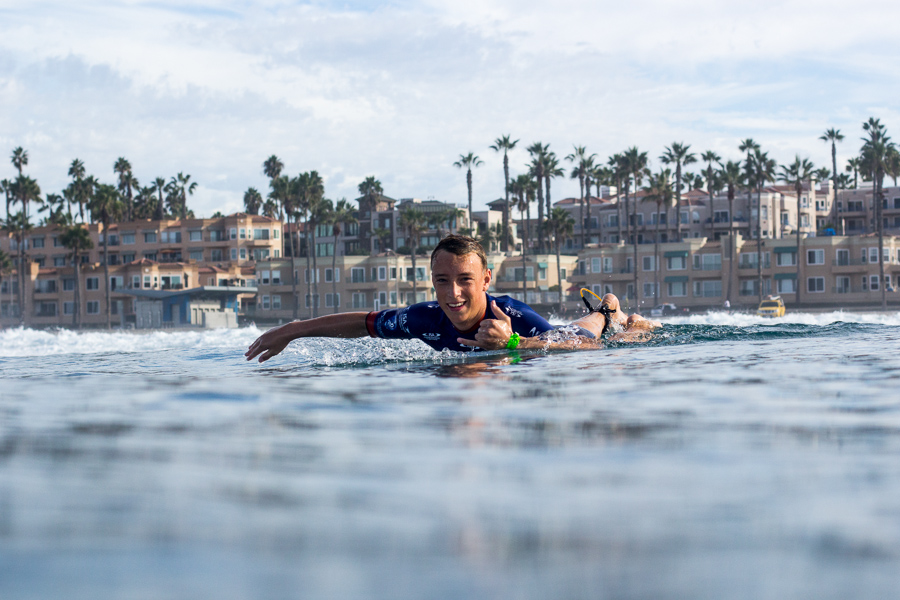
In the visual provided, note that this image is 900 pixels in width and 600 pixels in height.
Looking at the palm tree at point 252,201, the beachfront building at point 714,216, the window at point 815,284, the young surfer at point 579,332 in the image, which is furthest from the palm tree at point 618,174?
the young surfer at point 579,332

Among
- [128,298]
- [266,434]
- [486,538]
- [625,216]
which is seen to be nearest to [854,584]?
[486,538]

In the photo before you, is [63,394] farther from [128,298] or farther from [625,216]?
[625,216]

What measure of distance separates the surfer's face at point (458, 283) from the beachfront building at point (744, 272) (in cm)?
7288

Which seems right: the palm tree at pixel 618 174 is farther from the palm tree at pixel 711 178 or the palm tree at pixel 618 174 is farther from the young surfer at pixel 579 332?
the young surfer at pixel 579 332

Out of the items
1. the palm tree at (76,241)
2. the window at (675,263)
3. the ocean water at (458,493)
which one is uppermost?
the palm tree at (76,241)

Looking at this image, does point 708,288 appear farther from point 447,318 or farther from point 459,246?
point 459,246

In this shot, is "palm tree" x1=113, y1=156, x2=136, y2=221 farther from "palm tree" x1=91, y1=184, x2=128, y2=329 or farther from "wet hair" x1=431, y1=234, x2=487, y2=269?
"wet hair" x1=431, y1=234, x2=487, y2=269

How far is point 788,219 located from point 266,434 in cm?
10810

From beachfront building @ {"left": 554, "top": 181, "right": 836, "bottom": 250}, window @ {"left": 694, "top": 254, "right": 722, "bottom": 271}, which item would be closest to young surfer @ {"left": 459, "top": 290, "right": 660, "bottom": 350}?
window @ {"left": 694, "top": 254, "right": 722, "bottom": 271}

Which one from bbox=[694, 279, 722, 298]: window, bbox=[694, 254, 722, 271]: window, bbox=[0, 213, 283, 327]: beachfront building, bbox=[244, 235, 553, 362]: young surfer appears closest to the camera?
bbox=[244, 235, 553, 362]: young surfer

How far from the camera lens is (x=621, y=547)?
5.34ft

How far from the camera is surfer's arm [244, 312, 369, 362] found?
6.86 m

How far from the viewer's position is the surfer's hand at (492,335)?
Result: 21.5 feet

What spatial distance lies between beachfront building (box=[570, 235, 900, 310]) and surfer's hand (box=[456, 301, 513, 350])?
7290cm
